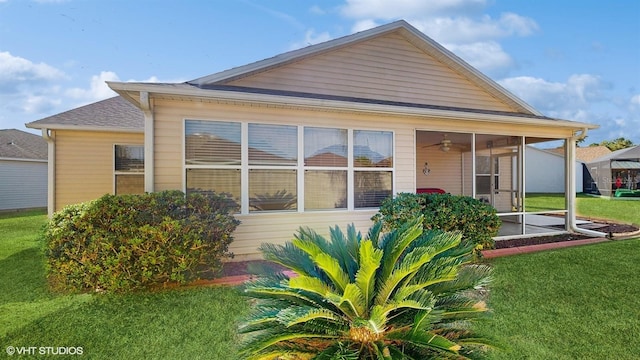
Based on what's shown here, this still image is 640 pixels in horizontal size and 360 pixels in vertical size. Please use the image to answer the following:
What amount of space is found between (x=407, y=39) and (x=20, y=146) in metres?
21.7

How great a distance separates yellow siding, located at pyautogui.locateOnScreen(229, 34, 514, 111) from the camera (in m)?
Result: 7.75

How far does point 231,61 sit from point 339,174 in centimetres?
512

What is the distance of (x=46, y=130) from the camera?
8.05 metres

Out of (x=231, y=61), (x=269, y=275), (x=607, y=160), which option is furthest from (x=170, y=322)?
(x=607, y=160)

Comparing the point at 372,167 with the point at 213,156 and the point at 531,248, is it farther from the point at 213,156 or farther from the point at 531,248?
the point at 531,248

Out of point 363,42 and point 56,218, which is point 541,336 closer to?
point 56,218

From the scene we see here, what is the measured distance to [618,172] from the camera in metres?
24.0

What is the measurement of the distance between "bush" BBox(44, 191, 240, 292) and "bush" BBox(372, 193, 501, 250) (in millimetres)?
3399

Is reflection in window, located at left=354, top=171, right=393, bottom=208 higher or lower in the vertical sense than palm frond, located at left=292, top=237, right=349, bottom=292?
higher

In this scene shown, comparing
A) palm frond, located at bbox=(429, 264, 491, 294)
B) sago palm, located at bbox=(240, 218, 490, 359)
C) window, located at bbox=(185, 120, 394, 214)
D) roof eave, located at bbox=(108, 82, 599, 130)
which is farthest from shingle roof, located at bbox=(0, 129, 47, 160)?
palm frond, located at bbox=(429, 264, 491, 294)

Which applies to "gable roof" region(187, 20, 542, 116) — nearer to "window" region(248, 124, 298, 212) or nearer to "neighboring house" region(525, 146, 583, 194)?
"window" region(248, 124, 298, 212)

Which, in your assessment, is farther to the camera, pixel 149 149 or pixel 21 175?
pixel 21 175

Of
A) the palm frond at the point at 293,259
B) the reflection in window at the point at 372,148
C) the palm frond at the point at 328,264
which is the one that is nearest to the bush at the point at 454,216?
the reflection in window at the point at 372,148

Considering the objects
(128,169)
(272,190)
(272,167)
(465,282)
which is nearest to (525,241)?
(272,190)
